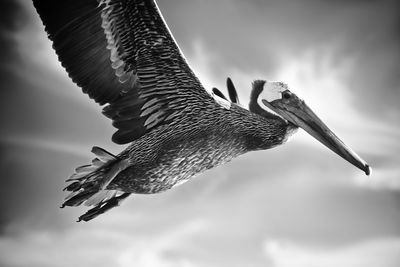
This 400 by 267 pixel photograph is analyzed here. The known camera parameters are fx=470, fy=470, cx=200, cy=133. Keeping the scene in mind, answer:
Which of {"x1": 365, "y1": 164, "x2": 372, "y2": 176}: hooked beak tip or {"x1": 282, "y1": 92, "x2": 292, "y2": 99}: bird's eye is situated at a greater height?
{"x1": 282, "y1": 92, "x2": 292, "y2": 99}: bird's eye

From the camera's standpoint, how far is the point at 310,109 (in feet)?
13.4

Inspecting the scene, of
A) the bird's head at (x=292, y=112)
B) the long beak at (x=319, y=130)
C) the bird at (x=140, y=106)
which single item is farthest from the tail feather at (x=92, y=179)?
the long beak at (x=319, y=130)

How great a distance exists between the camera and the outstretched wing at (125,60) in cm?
369

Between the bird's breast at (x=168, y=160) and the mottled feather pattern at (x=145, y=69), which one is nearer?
the mottled feather pattern at (x=145, y=69)

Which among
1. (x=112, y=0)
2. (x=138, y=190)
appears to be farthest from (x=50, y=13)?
(x=138, y=190)

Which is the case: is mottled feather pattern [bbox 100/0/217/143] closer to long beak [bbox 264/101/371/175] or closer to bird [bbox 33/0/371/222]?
bird [bbox 33/0/371/222]

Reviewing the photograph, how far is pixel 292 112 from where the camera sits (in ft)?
13.6

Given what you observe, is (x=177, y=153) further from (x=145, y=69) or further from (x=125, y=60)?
(x=125, y=60)

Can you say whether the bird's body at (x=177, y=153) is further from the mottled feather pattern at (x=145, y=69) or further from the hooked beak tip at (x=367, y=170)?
the hooked beak tip at (x=367, y=170)

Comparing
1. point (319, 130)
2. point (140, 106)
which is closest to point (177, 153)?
point (140, 106)

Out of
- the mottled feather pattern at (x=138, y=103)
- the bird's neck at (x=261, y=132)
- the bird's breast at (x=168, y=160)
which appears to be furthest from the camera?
the bird's neck at (x=261, y=132)

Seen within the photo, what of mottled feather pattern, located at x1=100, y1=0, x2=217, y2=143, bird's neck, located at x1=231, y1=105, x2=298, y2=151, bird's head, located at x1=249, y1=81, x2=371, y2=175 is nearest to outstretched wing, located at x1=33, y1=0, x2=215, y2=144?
mottled feather pattern, located at x1=100, y1=0, x2=217, y2=143

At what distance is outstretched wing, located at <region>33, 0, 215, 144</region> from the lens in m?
3.69

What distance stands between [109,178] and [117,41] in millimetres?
1112
